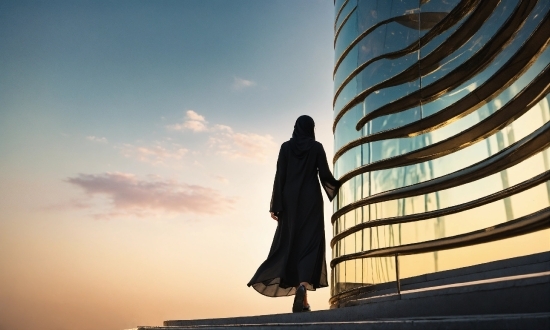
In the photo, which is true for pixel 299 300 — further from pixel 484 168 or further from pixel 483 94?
pixel 483 94

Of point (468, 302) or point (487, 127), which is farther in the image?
point (487, 127)

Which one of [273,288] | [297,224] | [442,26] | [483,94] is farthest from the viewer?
[442,26]

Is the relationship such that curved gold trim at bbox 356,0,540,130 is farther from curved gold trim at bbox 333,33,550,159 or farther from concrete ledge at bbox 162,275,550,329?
concrete ledge at bbox 162,275,550,329

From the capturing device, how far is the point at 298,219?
5.69m

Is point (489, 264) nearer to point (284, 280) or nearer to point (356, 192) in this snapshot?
point (284, 280)

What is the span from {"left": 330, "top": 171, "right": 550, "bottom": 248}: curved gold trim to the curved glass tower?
1 cm

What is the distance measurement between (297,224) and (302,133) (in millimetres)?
1035

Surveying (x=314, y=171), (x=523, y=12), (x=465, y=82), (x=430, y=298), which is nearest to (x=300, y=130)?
(x=314, y=171)

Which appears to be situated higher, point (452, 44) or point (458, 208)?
point (452, 44)

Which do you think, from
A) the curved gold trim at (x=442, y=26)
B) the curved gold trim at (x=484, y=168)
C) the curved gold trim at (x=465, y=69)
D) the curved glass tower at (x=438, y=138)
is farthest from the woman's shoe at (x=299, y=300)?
the curved gold trim at (x=442, y=26)

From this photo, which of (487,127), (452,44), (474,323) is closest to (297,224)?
(487,127)

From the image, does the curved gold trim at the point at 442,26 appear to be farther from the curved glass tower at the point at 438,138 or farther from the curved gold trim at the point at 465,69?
the curved gold trim at the point at 465,69

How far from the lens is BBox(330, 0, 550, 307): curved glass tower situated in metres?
4.43

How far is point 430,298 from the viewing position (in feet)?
10.8
